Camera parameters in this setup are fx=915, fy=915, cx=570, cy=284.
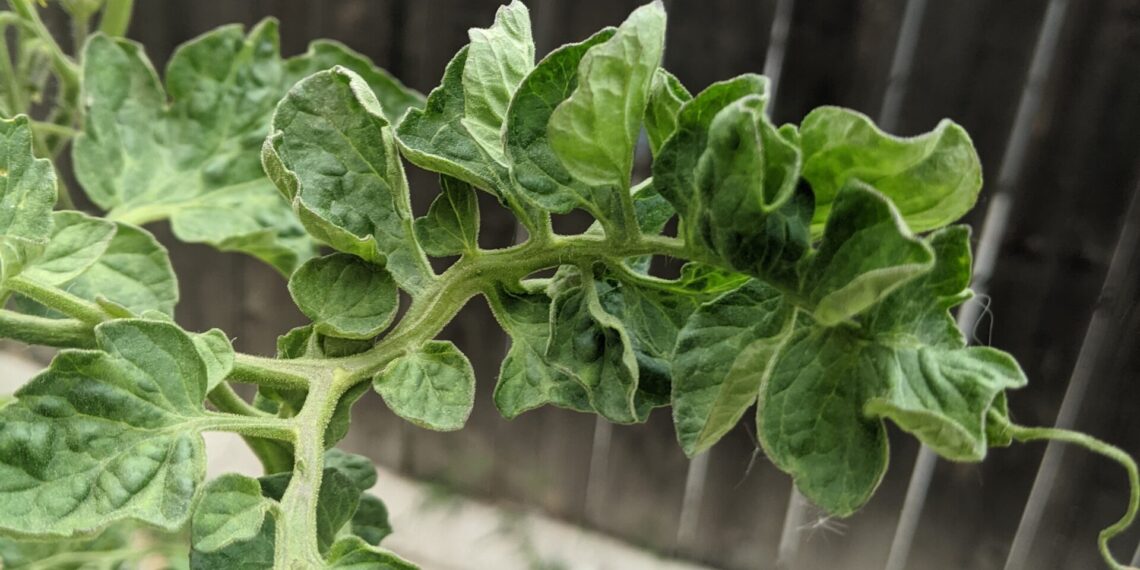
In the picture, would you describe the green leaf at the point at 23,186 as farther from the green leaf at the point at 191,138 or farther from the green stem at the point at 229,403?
the green leaf at the point at 191,138

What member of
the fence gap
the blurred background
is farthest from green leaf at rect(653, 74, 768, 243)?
the fence gap

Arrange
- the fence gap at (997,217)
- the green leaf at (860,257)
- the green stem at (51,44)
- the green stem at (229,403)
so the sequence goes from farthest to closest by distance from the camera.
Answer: the fence gap at (997,217) < the green stem at (51,44) < the green stem at (229,403) < the green leaf at (860,257)

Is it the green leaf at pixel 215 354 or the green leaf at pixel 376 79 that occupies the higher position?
the green leaf at pixel 376 79

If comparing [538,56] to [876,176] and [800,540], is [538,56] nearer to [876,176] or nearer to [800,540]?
[800,540]

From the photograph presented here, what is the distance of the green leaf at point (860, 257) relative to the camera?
0.57 ft

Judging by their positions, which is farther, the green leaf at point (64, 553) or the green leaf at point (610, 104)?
the green leaf at point (64, 553)

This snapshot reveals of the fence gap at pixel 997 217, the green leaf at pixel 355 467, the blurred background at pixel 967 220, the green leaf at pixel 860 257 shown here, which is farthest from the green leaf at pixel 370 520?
the fence gap at pixel 997 217

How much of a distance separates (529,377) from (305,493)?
0.23 ft

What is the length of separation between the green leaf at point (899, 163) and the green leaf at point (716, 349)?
3 centimetres

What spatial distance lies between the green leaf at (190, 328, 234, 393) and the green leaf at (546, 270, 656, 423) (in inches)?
3.4

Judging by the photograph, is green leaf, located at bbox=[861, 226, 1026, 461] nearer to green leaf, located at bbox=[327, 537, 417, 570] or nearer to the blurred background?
green leaf, located at bbox=[327, 537, 417, 570]

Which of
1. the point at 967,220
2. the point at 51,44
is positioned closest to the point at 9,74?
the point at 51,44

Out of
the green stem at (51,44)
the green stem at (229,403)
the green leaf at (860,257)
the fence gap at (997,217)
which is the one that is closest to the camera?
the green leaf at (860,257)

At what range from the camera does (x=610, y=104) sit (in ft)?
0.67
